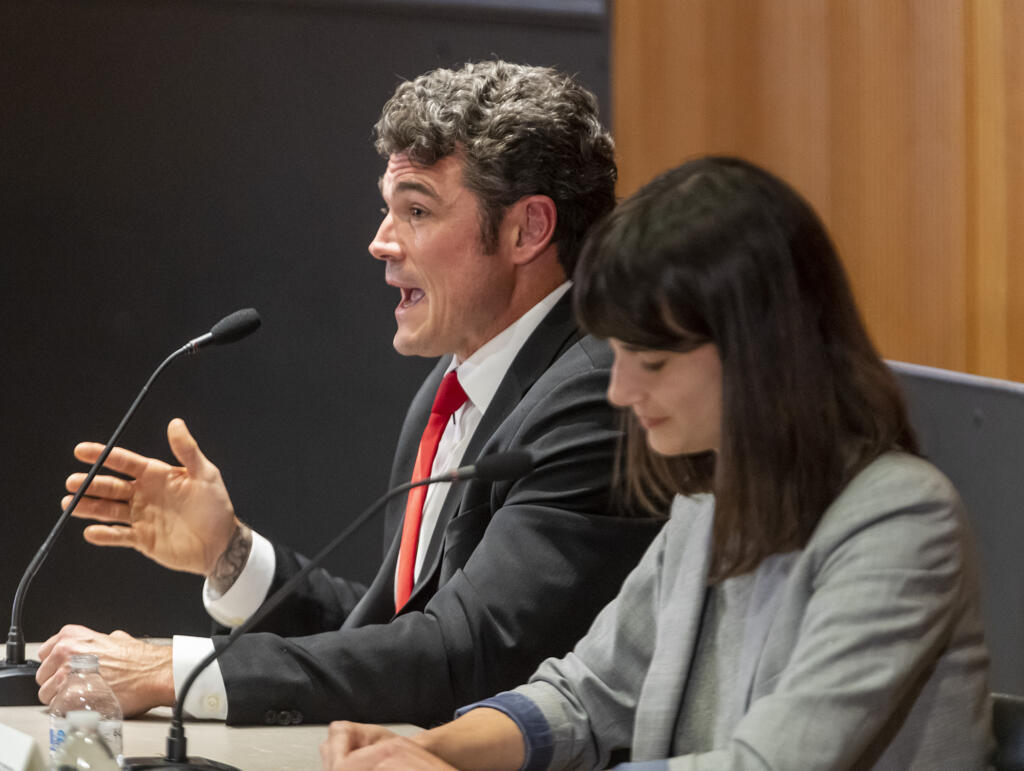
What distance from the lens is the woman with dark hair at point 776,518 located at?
1150 mm

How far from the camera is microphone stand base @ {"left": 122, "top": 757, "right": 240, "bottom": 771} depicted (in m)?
1.43

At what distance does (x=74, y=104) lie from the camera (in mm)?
3152

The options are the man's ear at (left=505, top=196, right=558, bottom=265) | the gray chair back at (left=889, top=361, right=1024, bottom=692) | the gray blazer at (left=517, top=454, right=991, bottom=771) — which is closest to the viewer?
the gray blazer at (left=517, top=454, right=991, bottom=771)

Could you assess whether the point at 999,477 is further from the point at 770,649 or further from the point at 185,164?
the point at 185,164

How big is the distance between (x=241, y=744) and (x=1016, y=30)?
4.90ft

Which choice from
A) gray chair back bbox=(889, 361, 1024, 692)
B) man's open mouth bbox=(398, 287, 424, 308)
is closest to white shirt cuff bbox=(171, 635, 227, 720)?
man's open mouth bbox=(398, 287, 424, 308)

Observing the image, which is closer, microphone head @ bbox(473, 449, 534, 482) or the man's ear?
microphone head @ bbox(473, 449, 534, 482)

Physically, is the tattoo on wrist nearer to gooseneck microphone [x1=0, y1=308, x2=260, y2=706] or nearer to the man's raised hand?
the man's raised hand

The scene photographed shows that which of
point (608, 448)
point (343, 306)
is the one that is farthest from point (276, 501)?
point (608, 448)

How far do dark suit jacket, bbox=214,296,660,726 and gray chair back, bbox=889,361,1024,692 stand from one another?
1.71 feet

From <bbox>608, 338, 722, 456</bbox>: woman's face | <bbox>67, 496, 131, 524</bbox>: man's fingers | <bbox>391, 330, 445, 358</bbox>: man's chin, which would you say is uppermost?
<bbox>608, 338, 722, 456</bbox>: woman's face

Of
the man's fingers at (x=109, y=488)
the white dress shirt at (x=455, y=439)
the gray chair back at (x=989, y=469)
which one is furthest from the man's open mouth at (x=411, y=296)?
the gray chair back at (x=989, y=469)

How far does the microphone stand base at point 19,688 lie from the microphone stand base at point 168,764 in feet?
1.56

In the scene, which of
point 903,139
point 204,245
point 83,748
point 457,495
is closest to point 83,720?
point 83,748
